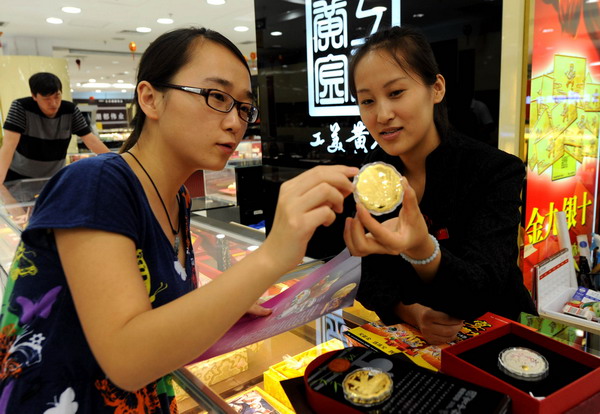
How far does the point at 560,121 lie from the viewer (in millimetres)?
2846

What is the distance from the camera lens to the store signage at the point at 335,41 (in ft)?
9.86

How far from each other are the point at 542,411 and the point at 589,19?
330 centimetres

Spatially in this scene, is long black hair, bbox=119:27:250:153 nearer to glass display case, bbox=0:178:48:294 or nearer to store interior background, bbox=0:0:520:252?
glass display case, bbox=0:178:48:294

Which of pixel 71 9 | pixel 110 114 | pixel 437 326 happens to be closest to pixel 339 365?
pixel 437 326

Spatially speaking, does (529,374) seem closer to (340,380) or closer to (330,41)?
(340,380)

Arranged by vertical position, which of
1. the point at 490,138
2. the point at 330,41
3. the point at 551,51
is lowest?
the point at 490,138

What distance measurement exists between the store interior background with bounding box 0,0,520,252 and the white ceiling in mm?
18

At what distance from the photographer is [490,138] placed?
96.2 inches

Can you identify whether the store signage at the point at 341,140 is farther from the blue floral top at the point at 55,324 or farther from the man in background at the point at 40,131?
the blue floral top at the point at 55,324

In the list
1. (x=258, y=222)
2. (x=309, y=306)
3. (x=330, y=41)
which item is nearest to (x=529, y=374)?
(x=309, y=306)

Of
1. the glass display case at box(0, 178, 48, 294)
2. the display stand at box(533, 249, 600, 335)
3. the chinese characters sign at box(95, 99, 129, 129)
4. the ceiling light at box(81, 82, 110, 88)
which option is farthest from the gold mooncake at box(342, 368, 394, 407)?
the chinese characters sign at box(95, 99, 129, 129)

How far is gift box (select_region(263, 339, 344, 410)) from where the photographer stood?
3.39ft

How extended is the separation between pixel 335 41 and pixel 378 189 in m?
2.80

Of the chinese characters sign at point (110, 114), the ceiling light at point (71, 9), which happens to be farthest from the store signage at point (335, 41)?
the chinese characters sign at point (110, 114)
